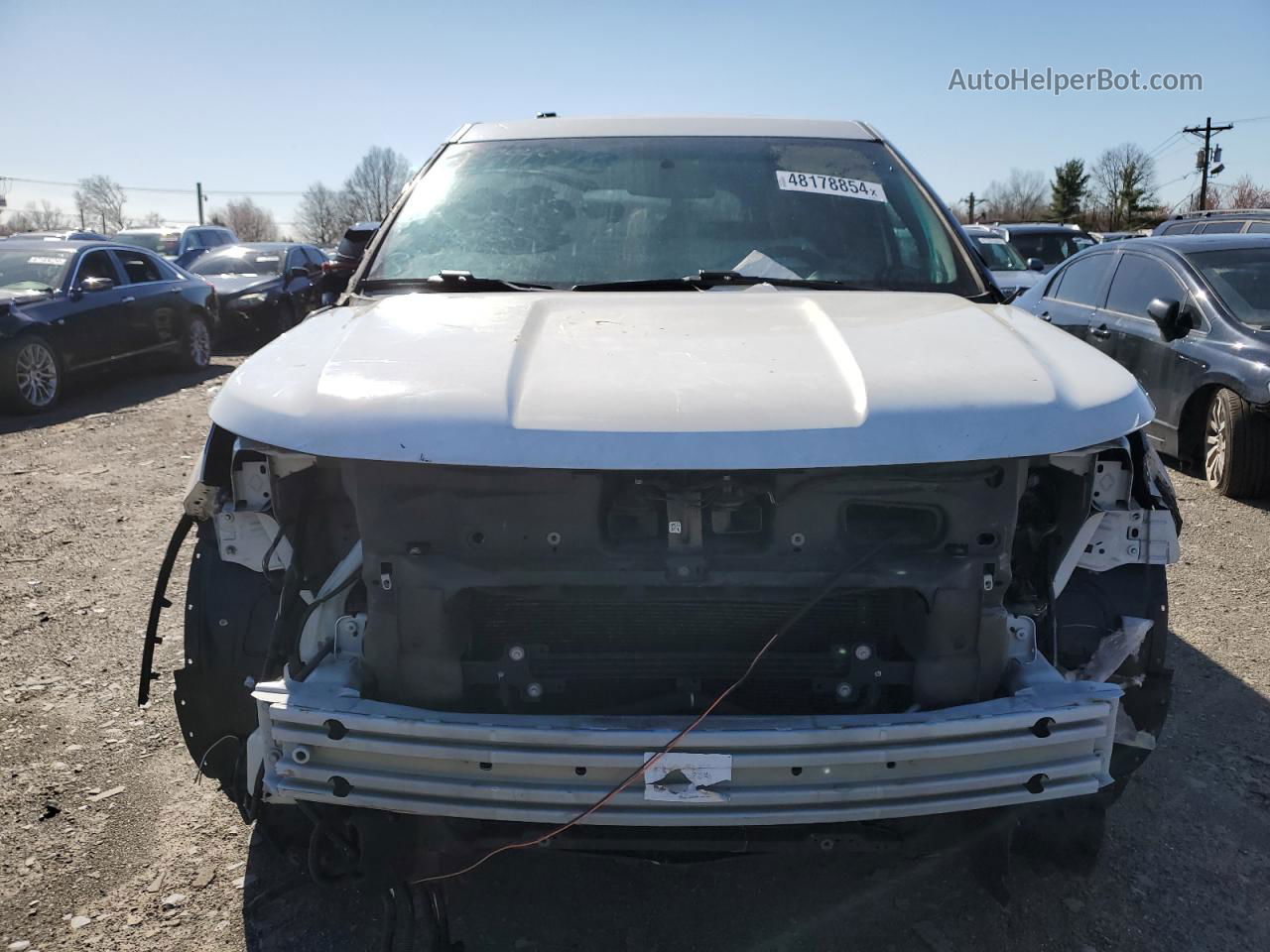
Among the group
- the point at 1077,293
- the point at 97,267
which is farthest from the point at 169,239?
the point at 1077,293

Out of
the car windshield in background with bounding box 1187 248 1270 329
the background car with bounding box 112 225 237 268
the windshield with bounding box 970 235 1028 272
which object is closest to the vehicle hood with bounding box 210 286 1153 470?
the car windshield in background with bounding box 1187 248 1270 329

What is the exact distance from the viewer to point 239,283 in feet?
48.0

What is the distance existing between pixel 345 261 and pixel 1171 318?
17.8ft

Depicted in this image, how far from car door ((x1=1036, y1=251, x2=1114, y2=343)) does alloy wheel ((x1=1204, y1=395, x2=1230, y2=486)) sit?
1.39 metres

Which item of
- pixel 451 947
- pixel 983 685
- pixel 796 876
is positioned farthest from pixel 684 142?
pixel 451 947

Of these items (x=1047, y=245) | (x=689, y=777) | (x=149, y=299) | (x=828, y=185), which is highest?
(x=1047, y=245)

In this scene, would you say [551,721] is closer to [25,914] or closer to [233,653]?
[233,653]

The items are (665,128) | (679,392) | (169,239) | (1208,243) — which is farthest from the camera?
(169,239)

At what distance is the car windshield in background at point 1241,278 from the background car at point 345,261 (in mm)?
5592

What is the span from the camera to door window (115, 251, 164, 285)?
11.2 metres

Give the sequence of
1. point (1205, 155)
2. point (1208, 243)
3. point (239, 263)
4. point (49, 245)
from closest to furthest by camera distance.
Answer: point (1208, 243)
point (49, 245)
point (239, 263)
point (1205, 155)

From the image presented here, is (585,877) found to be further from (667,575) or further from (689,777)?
(667,575)

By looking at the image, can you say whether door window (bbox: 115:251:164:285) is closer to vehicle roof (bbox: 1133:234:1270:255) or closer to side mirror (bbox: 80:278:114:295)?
side mirror (bbox: 80:278:114:295)

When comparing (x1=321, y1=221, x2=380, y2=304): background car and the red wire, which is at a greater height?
(x1=321, y1=221, x2=380, y2=304): background car
